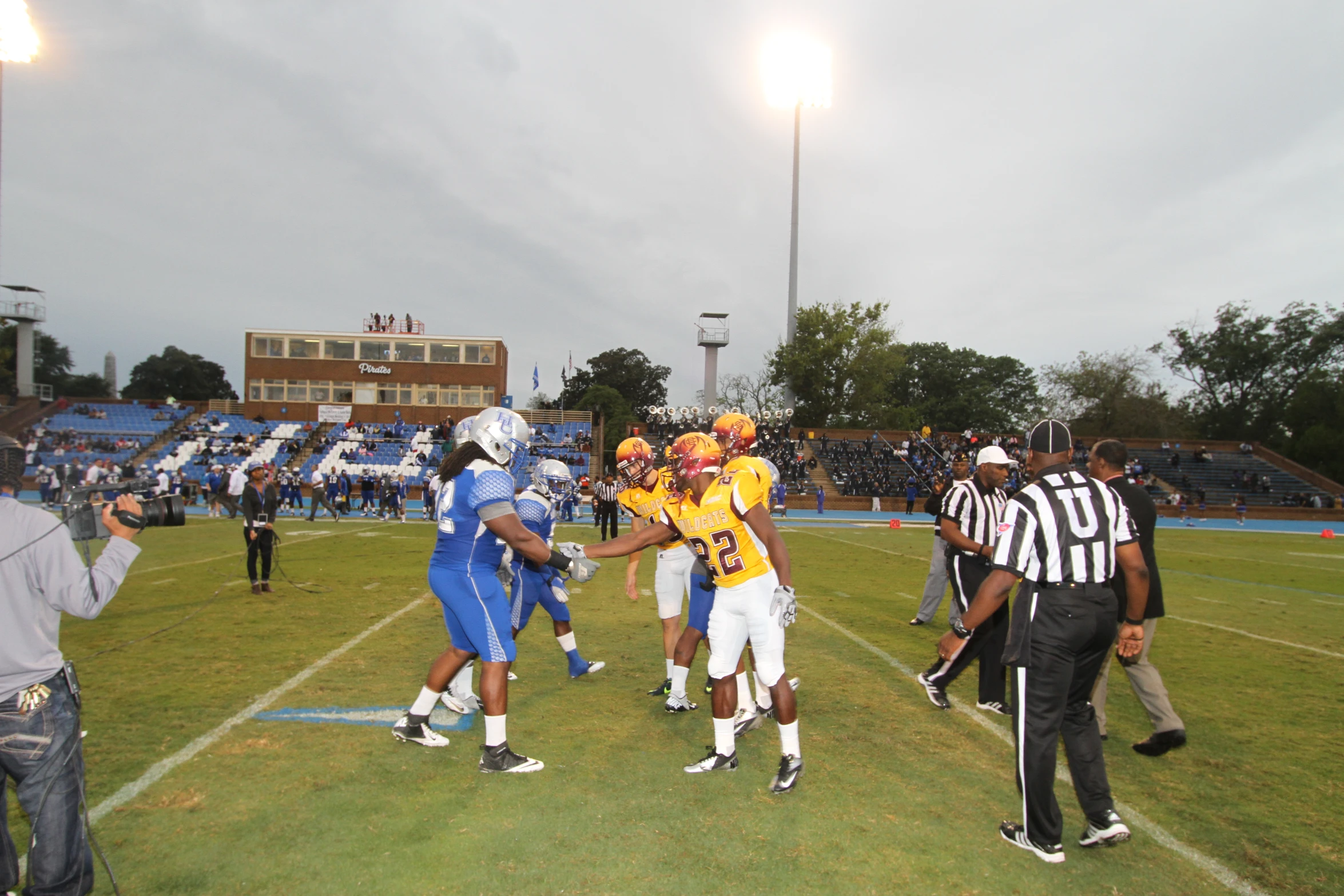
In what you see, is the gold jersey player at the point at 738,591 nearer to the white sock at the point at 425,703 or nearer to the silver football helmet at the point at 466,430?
the silver football helmet at the point at 466,430

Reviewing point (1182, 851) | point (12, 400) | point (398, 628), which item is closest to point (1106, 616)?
point (1182, 851)

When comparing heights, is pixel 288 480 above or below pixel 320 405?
below

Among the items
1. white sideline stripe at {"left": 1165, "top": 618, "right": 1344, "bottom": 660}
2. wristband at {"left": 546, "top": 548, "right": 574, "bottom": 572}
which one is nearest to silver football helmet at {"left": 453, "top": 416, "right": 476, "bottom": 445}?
wristband at {"left": 546, "top": 548, "right": 574, "bottom": 572}

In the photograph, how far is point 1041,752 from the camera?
139 inches

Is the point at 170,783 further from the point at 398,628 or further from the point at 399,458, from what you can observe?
the point at 399,458

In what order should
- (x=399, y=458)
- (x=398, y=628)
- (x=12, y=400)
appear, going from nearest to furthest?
(x=398, y=628) < (x=399, y=458) < (x=12, y=400)

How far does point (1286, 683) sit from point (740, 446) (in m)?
5.95

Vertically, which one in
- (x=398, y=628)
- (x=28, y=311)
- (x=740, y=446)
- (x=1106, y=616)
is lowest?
(x=398, y=628)

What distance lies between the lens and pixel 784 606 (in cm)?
423

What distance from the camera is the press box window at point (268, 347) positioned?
47594 mm

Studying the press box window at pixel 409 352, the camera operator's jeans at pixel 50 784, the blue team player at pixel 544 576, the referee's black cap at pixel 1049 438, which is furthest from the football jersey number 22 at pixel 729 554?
the press box window at pixel 409 352

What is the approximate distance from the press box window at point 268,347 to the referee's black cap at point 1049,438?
52.2 metres

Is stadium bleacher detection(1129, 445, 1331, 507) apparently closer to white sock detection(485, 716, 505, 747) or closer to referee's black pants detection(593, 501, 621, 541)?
referee's black pants detection(593, 501, 621, 541)

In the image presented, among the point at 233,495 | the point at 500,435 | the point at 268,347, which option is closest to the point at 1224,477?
the point at 500,435
